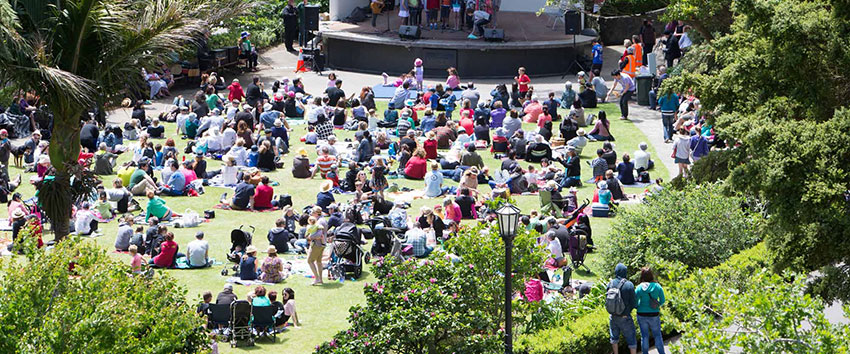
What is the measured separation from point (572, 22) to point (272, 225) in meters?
16.6

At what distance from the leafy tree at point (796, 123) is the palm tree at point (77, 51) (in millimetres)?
6102

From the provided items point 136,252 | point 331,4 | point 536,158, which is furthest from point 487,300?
point 331,4

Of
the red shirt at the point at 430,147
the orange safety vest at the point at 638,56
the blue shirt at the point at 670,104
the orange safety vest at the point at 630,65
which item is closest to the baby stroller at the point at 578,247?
the red shirt at the point at 430,147

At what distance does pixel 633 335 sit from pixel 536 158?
40.4 ft

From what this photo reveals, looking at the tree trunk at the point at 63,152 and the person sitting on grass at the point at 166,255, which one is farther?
the person sitting on grass at the point at 166,255

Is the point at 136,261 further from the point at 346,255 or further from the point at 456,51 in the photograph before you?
the point at 456,51

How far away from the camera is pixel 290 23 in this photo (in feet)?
132

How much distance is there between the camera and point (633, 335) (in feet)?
48.6

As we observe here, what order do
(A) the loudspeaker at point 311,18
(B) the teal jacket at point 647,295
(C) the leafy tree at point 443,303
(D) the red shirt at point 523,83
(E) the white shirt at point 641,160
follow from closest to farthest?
(C) the leafy tree at point 443,303, (B) the teal jacket at point 647,295, (E) the white shirt at point 641,160, (D) the red shirt at point 523,83, (A) the loudspeaker at point 311,18

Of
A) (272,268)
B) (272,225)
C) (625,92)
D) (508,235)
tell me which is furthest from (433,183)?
(508,235)

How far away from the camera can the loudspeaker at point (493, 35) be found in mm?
37062

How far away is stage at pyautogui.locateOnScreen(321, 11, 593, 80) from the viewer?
37094 millimetres

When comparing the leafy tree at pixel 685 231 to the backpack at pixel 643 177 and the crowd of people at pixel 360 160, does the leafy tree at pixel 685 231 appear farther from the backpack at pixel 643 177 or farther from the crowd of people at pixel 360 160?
the backpack at pixel 643 177

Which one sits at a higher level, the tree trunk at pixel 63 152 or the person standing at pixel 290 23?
the tree trunk at pixel 63 152
